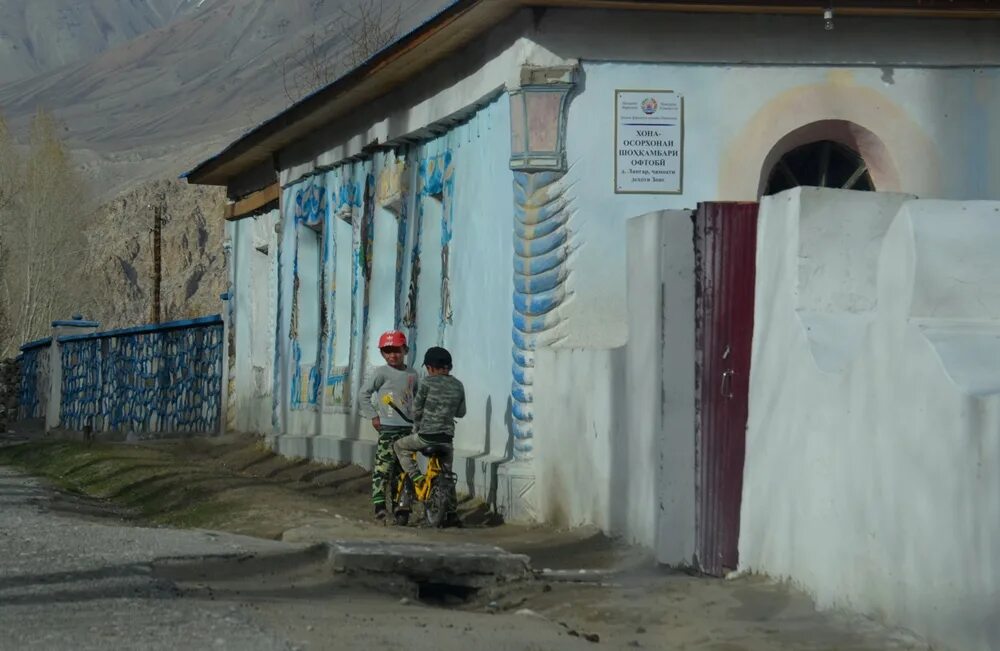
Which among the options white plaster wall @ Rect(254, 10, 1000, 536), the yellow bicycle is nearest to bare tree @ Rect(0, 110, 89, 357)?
white plaster wall @ Rect(254, 10, 1000, 536)

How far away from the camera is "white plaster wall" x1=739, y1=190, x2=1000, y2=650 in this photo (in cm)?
690

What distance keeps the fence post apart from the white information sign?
22.9 meters

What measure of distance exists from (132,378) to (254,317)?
22.0 ft

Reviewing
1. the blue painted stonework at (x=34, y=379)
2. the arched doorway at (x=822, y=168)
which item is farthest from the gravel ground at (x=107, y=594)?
the blue painted stonework at (x=34, y=379)

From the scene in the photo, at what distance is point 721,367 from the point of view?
10469 mm

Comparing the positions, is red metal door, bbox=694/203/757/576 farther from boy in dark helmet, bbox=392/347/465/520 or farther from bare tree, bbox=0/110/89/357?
bare tree, bbox=0/110/89/357

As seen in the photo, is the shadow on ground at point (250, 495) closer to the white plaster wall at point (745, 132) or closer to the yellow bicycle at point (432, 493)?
the yellow bicycle at point (432, 493)

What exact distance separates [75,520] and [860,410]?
7.92 metres

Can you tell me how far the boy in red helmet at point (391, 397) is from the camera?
14289 mm

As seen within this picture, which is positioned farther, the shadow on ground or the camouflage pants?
the camouflage pants

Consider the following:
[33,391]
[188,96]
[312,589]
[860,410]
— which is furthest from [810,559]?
[188,96]

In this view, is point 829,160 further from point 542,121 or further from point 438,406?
point 438,406

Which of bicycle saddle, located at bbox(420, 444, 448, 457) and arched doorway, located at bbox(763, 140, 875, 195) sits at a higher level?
arched doorway, located at bbox(763, 140, 875, 195)

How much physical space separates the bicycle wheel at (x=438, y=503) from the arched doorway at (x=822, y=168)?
3.73 metres
